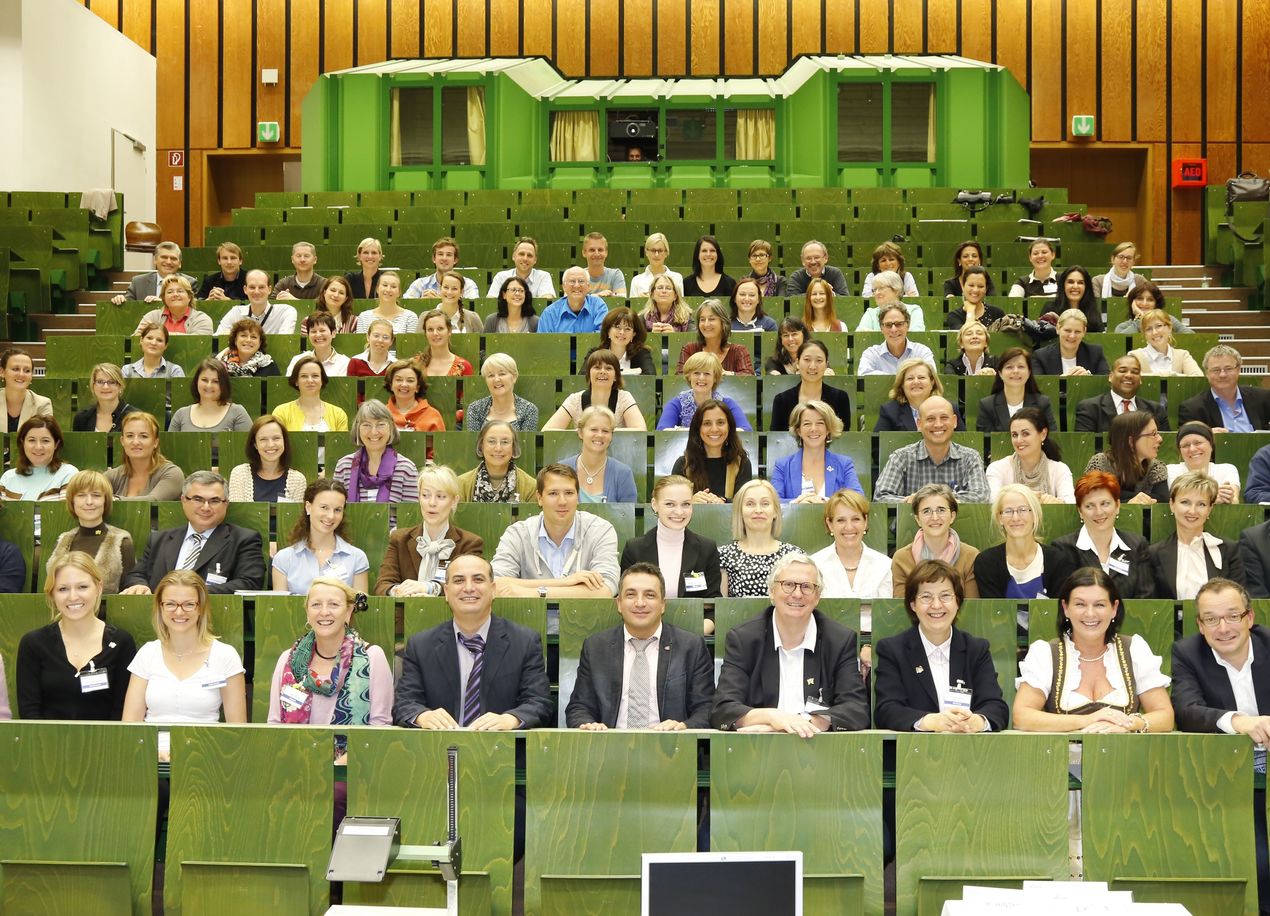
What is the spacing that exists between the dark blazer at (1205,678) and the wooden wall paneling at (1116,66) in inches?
371

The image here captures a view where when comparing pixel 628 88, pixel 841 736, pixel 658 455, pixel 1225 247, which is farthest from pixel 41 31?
pixel 841 736

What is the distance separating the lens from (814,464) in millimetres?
4766

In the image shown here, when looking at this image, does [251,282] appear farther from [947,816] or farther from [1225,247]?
[1225,247]

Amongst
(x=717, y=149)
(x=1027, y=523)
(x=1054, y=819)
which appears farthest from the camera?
(x=717, y=149)

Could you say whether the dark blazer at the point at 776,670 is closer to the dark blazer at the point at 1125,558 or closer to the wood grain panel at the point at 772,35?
the dark blazer at the point at 1125,558

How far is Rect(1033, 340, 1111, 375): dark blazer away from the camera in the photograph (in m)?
5.67

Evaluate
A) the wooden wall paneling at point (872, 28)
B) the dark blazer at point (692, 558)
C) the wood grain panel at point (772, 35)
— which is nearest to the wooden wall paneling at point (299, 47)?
the wood grain panel at point (772, 35)

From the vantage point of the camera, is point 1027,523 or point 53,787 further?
point 1027,523

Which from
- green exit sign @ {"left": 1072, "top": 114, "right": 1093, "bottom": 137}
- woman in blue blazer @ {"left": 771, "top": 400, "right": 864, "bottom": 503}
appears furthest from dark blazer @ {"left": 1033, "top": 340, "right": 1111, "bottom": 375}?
green exit sign @ {"left": 1072, "top": 114, "right": 1093, "bottom": 137}

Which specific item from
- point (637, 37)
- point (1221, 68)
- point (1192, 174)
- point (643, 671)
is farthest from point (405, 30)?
point (643, 671)

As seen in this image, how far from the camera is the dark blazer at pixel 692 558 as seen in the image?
404 cm

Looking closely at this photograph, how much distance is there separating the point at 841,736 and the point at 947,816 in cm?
25

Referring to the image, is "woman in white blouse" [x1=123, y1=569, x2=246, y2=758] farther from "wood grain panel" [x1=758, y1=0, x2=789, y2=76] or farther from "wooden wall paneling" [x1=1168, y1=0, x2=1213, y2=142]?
"wooden wall paneling" [x1=1168, y1=0, x2=1213, y2=142]

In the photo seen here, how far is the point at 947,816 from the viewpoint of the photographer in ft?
9.48
